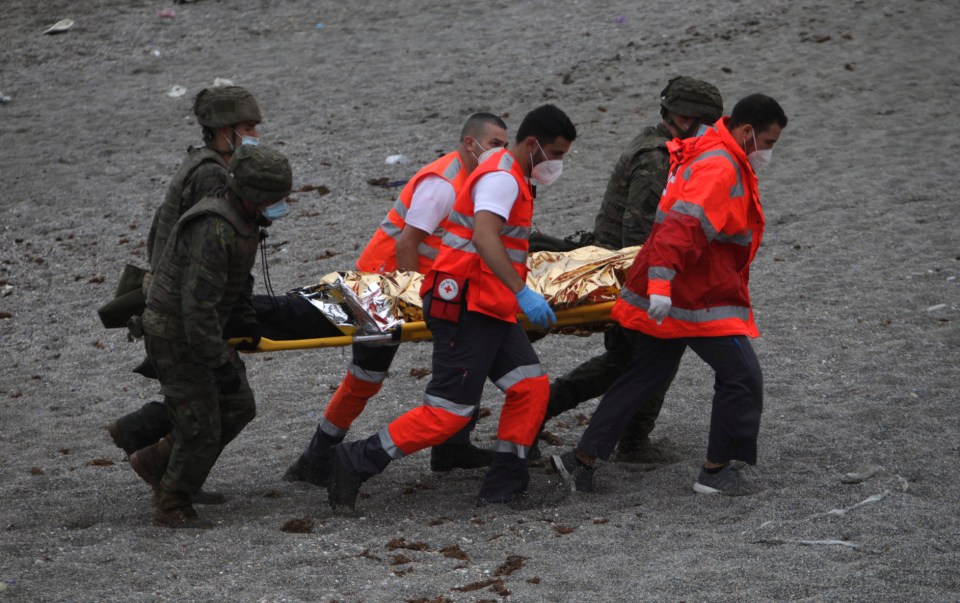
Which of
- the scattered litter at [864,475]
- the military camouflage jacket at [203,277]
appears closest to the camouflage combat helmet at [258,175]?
the military camouflage jacket at [203,277]

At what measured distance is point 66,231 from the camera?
10484 mm

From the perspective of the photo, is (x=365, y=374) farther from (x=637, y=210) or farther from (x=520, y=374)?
(x=637, y=210)

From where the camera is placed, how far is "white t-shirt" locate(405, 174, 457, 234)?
5.31 metres

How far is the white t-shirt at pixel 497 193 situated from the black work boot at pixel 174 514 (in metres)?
1.92

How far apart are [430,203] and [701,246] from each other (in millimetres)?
1294

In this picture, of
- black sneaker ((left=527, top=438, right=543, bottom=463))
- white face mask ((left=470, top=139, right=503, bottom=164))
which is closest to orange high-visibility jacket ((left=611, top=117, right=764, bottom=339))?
white face mask ((left=470, top=139, right=503, bottom=164))

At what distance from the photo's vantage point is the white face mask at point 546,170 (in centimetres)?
504

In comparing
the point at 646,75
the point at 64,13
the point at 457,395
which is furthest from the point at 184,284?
the point at 64,13

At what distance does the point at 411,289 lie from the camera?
5508mm

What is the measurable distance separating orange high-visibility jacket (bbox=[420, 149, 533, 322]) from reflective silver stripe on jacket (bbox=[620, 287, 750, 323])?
0.58 metres

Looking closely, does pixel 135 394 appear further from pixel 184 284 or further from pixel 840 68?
pixel 840 68

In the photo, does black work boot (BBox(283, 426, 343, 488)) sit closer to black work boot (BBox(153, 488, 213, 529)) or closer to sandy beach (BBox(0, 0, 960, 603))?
sandy beach (BBox(0, 0, 960, 603))

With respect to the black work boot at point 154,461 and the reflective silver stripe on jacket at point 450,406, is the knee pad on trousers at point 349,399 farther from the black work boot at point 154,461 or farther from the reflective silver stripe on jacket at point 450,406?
the black work boot at point 154,461

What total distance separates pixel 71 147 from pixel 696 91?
901cm
